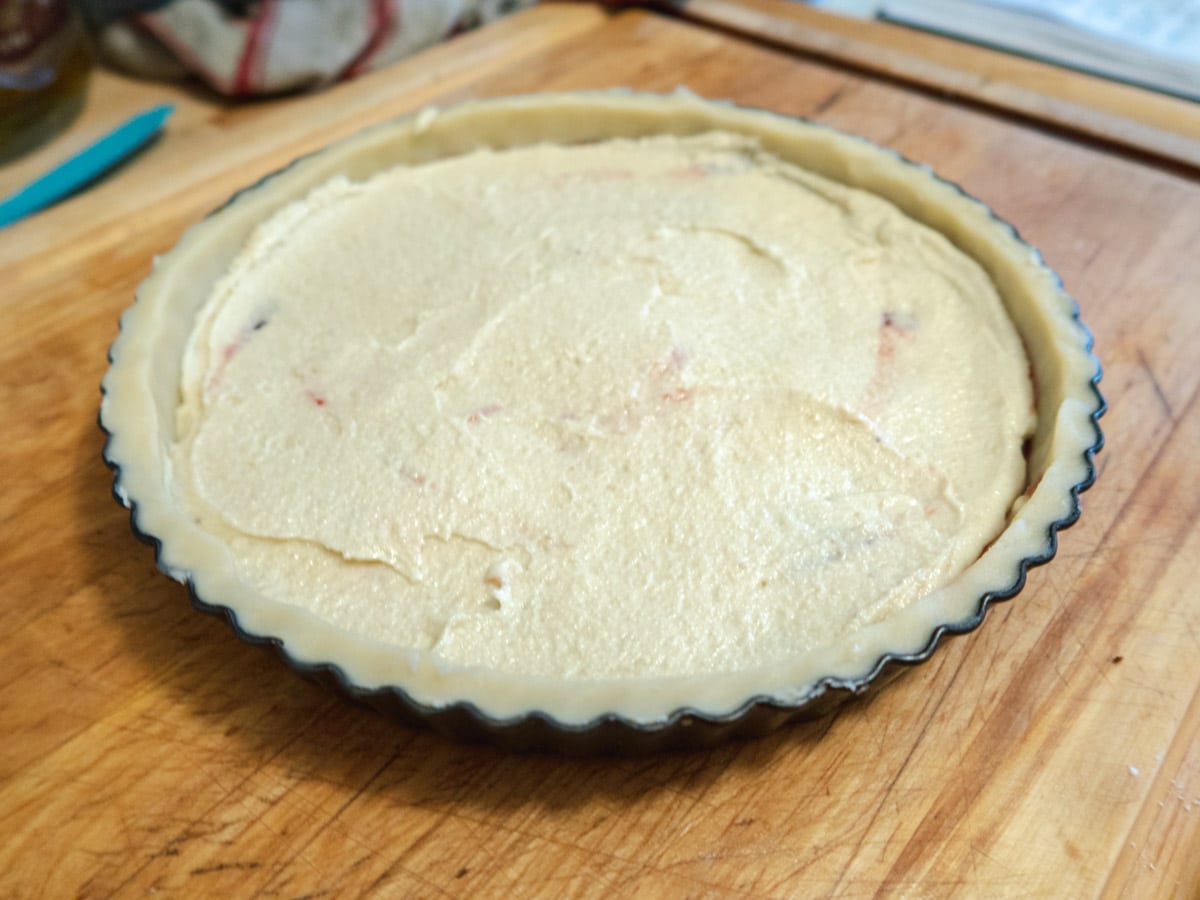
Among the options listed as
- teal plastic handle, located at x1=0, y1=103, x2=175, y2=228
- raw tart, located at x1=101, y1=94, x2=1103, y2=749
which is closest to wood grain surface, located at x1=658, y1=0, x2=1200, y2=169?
raw tart, located at x1=101, y1=94, x2=1103, y2=749

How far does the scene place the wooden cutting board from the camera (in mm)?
895

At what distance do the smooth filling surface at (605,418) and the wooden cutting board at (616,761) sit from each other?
121 mm

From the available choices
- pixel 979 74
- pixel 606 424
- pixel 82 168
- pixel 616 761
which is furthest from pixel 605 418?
pixel 979 74

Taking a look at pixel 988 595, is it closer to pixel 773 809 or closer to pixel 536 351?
pixel 773 809

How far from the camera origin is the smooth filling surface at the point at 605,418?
3.24 ft

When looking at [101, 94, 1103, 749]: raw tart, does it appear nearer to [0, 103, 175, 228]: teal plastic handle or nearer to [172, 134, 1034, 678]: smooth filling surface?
[172, 134, 1034, 678]: smooth filling surface

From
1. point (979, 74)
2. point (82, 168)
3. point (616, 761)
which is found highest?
point (82, 168)

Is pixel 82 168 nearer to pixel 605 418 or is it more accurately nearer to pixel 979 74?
pixel 605 418

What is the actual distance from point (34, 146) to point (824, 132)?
141cm

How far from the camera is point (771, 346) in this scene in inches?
47.1

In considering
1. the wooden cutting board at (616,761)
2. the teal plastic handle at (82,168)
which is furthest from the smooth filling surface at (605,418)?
the teal plastic handle at (82,168)

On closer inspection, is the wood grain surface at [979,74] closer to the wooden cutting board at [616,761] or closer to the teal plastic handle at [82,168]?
the wooden cutting board at [616,761]

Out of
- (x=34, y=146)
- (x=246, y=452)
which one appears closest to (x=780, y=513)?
(x=246, y=452)

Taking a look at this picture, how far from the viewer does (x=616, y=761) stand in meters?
0.96
